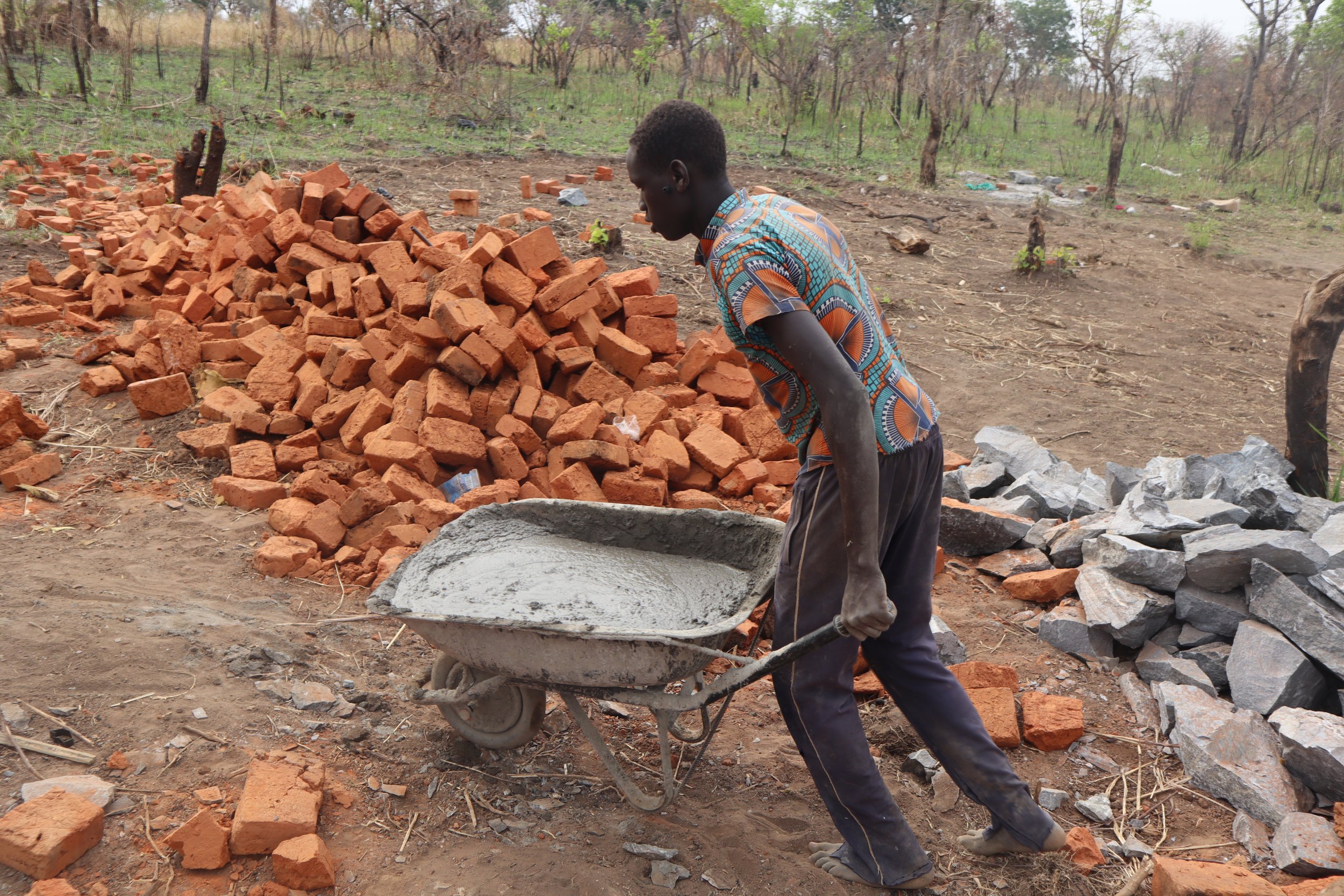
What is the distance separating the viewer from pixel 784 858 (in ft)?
8.32

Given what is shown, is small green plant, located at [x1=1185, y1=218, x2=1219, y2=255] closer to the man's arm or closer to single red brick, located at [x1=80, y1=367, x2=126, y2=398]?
the man's arm

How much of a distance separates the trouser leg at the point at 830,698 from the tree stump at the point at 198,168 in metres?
7.78

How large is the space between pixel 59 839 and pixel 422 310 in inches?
124

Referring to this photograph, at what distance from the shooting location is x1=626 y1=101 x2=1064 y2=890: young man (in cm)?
197

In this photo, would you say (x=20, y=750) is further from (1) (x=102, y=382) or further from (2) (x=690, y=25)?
(2) (x=690, y=25)

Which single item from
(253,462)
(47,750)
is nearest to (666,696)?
(47,750)

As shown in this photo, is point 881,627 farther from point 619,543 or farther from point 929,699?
point 619,543

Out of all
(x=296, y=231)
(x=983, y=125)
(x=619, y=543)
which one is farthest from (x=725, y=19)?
(x=619, y=543)

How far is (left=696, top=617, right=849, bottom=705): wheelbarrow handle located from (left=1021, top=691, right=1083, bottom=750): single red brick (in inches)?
50.1

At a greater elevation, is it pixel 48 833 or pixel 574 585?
pixel 574 585

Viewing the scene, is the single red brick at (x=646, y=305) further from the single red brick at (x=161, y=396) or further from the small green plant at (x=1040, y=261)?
the small green plant at (x=1040, y=261)

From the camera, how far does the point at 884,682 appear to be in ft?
8.04

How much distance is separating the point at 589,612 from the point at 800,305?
1199 millimetres

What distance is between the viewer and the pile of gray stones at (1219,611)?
274 cm
